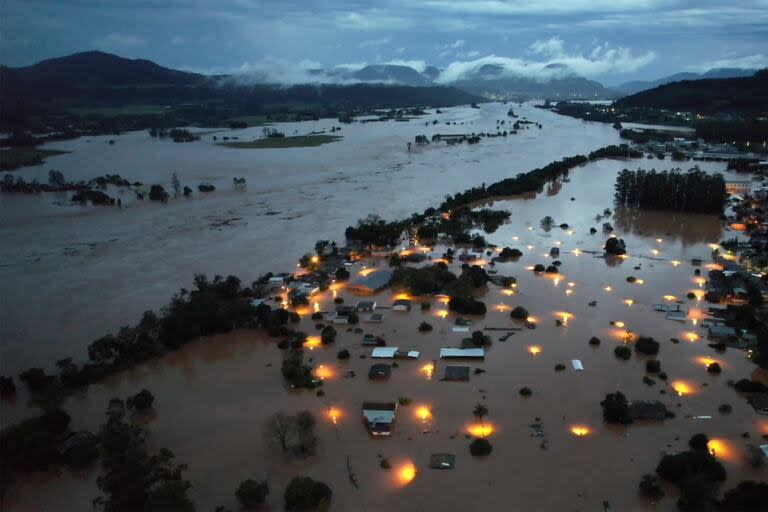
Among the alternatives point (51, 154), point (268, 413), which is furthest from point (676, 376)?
point (51, 154)

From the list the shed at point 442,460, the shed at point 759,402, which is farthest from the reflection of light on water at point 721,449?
the shed at point 442,460

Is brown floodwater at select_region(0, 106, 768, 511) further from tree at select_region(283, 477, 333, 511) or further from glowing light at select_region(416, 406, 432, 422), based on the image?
tree at select_region(283, 477, 333, 511)

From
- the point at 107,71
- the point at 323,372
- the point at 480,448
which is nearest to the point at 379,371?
the point at 323,372

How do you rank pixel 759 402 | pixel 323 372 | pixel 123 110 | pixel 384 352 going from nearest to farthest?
pixel 759 402
pixel 323 372
pixel 384 352
pixel 123 110

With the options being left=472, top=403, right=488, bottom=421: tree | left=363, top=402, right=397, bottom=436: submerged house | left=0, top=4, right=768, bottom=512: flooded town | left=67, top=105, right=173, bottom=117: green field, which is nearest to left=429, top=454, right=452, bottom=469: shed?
left=0, top=4, right=768, bottom=512: flooded town

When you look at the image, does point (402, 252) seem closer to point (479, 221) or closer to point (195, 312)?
point (479, 221)

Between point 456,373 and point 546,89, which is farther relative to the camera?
point 546,89

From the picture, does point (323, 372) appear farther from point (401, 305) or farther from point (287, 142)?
point (287, 142)
